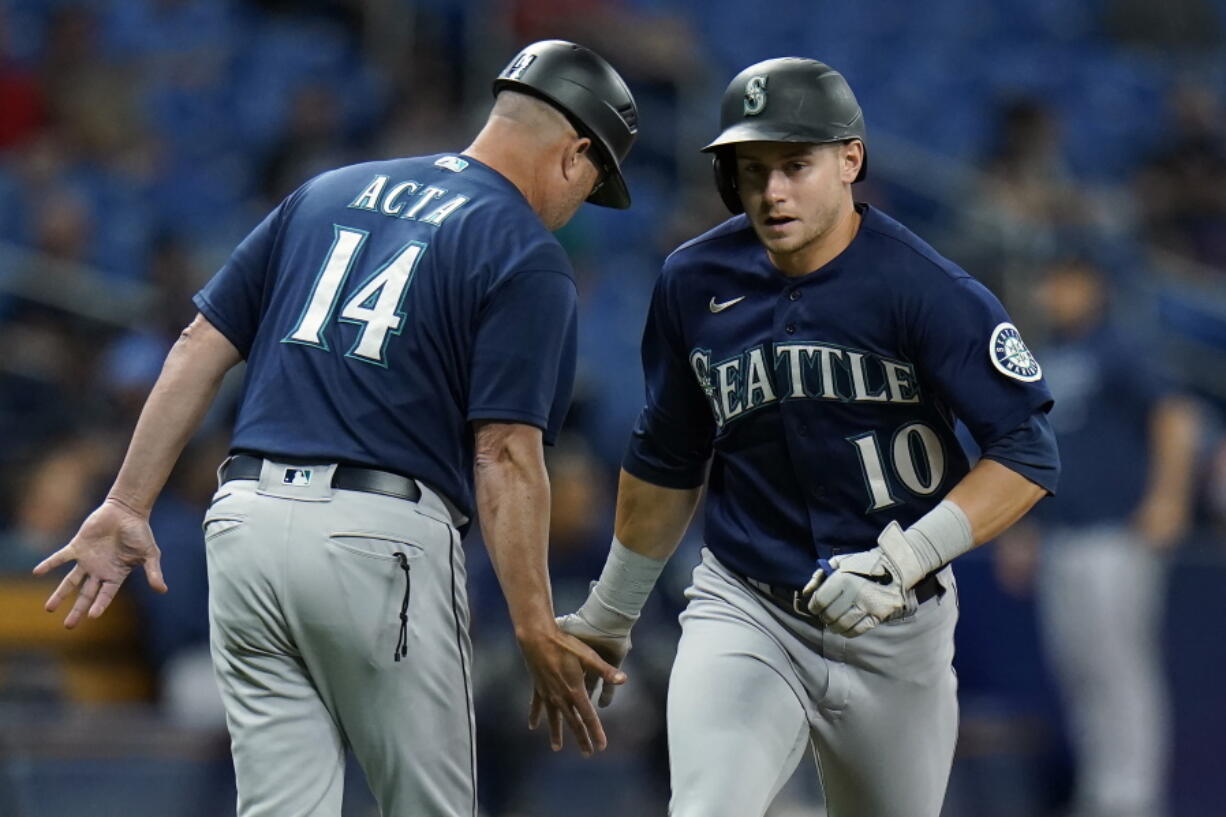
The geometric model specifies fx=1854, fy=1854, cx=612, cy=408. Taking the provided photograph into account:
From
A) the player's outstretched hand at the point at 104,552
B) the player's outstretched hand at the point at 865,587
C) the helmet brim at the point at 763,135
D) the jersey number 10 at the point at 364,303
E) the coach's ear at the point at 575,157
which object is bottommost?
the player's outstretched hand at the point at 104,552

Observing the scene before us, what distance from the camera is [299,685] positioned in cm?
372

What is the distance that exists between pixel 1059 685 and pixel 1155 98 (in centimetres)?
596

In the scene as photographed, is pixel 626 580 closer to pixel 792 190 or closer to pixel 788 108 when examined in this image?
pixel 792 190

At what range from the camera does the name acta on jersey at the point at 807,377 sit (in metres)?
3.90

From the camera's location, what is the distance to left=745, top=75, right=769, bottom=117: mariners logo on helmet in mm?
3885

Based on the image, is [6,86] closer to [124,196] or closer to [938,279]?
[124,196]

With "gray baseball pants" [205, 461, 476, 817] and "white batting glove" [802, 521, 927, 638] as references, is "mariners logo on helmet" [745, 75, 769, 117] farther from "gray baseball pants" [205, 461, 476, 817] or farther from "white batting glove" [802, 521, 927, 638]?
"gray baseball pants" [205, 461, 476, 817]

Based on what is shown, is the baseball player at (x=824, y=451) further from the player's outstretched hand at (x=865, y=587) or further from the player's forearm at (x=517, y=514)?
the player's forearm at (x=517, y=514)

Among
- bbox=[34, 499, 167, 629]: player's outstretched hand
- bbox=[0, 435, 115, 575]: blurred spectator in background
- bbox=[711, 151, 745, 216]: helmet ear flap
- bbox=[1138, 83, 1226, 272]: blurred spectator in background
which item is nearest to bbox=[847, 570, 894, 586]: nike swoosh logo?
bbox=[711, 151, 745, 216]: helmet ear flap

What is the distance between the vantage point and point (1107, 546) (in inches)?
311

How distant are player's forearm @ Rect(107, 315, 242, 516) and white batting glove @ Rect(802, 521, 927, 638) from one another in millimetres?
1317

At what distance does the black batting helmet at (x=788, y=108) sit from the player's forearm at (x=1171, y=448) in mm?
4430

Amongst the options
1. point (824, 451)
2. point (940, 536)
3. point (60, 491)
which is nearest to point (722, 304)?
point (824, 451)

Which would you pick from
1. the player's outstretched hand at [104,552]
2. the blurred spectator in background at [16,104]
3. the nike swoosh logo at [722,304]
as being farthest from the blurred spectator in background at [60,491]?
the nike swoosh logo at [722,304]
